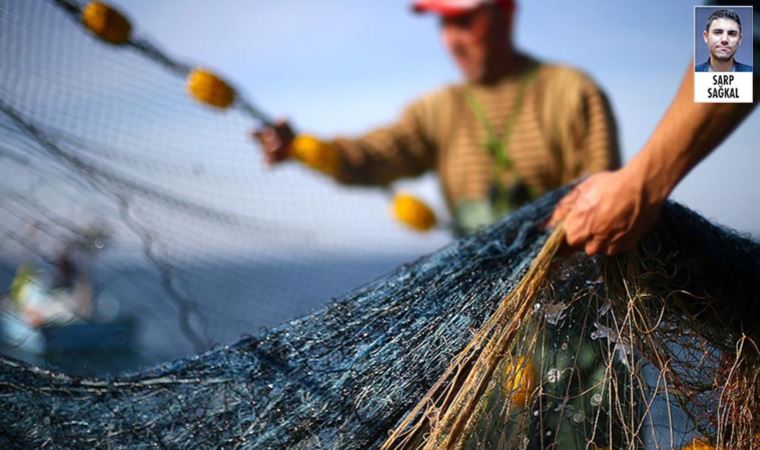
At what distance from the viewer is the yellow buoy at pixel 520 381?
1.76 metres

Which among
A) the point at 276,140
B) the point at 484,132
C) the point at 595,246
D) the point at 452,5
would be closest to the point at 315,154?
the point at 276,140

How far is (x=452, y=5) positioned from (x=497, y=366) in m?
1.47

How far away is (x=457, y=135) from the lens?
2914mm

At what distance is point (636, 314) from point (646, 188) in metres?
0.26

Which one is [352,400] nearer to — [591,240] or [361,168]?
[591,240]

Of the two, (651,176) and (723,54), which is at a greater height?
(723,54)

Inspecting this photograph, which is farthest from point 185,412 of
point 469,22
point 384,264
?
point 469,22

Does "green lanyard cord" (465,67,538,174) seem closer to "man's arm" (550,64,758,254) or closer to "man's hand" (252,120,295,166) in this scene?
"man's hand" (252,120,295,166)

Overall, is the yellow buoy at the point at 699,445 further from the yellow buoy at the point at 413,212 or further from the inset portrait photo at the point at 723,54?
the yellow buoy at the point at 413,212

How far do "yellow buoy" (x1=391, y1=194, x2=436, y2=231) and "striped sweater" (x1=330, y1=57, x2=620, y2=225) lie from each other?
0.24ft

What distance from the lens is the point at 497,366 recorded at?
5.70 ft

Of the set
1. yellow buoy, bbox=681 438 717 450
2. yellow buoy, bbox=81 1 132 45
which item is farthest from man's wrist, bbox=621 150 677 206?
yellow buoy, bbox=81 1 132 45

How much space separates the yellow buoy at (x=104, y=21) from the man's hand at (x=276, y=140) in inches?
20.0

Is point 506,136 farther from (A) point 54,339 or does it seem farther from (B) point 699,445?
(A) point 54,339
